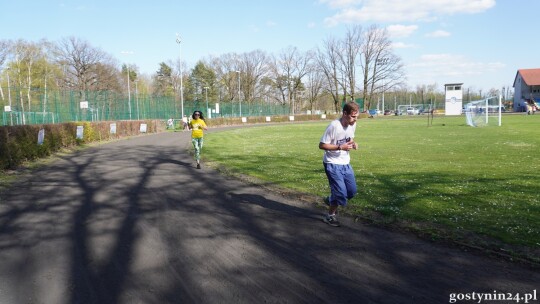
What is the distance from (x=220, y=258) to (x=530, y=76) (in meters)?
99.8

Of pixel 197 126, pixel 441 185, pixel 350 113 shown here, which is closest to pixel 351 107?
pixel 350 113

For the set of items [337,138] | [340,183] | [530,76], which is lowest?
[340,183]

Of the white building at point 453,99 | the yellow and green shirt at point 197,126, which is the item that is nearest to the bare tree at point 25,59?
the yellow and green shirt at point 197,126

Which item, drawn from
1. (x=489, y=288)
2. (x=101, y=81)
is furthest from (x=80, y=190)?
(x=101, y=81)

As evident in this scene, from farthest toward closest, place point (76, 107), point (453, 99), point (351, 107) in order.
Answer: point (453, 99)
point (76, 107)
point (351, 107)

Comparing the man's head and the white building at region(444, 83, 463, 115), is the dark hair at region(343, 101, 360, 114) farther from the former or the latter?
the white building at region(444, 83, 463, 115)

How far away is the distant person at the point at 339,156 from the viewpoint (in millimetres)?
5762

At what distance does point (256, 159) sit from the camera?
48.1ft

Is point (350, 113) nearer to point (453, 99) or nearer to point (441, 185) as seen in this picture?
point (441, 185)

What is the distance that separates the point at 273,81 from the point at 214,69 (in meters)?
15.7

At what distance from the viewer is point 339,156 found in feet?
19.2

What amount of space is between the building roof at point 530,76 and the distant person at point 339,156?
94.3 metres

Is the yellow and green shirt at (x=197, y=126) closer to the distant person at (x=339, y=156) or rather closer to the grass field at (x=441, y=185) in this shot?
the grass field at (x=441, y=185)

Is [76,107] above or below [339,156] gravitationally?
above
